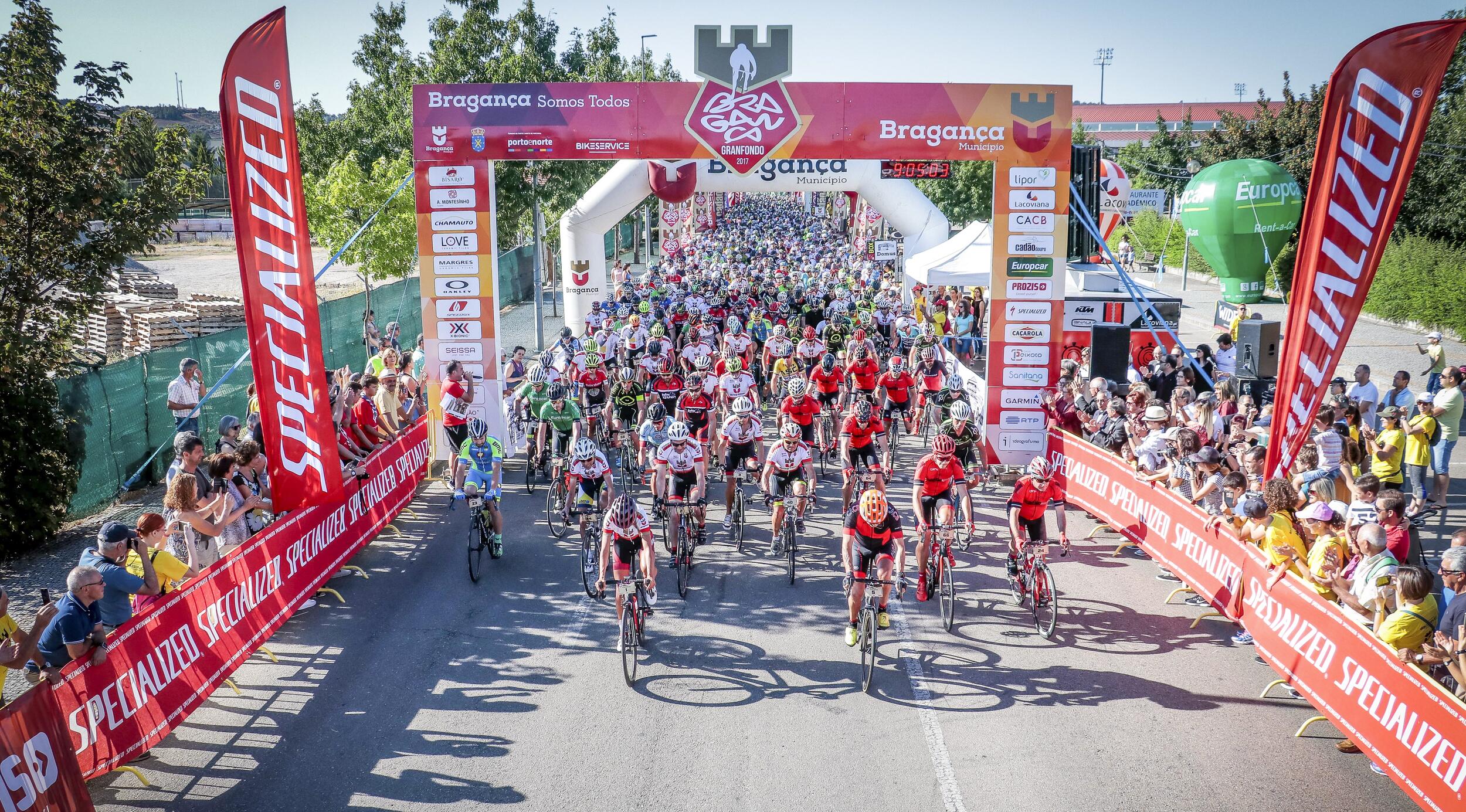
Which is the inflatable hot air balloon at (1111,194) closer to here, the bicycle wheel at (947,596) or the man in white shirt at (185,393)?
the bicycle wheel at (947,596)

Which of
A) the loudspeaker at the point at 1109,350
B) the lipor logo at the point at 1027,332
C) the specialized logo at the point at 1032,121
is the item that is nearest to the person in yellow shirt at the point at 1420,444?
the lipor logo at the point at 1027,332

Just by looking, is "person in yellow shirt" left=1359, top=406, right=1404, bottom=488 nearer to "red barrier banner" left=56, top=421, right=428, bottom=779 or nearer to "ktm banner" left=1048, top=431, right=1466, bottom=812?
"ktm banner" left=1048, top=431, right=1466, bottom=812

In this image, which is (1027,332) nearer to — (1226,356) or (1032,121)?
(1032,121)

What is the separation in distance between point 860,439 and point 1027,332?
432 cm

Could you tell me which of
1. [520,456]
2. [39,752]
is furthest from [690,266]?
[39,752]

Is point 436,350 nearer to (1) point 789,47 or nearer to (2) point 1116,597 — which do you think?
(1) point 789,47

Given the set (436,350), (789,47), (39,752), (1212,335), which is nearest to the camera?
(39,752)

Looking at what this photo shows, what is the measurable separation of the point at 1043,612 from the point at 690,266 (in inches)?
1108

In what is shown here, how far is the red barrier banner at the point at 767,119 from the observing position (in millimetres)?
14812

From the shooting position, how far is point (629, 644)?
8633mm

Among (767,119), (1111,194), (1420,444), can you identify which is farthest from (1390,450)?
(1111,194)

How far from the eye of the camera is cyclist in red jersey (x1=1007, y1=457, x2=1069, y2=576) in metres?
9.82

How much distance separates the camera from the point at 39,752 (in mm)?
5793

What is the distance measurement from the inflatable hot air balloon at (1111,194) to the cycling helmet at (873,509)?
23148 mm
